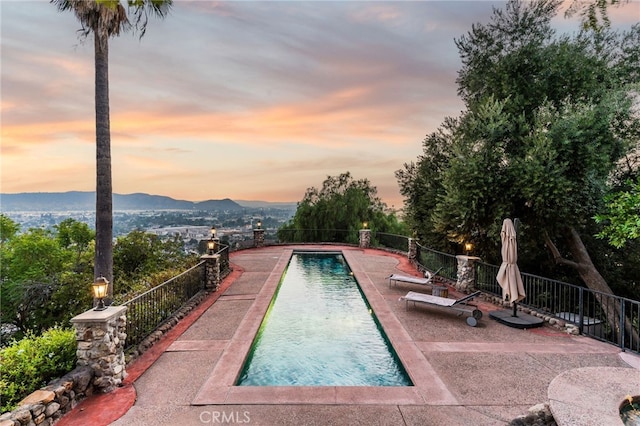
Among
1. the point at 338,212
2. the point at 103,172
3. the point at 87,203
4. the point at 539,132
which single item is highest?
the point at 539,132

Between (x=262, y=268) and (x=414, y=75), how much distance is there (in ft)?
44.3

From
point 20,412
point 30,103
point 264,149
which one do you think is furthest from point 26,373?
point 264,149

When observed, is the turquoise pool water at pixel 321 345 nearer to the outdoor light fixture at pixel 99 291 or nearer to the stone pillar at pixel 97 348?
the stone pillar at pixel 97 348

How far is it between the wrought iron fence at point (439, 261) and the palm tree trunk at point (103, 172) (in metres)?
11.0

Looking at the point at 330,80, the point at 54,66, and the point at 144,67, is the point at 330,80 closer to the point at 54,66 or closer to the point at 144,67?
the point at 144,67

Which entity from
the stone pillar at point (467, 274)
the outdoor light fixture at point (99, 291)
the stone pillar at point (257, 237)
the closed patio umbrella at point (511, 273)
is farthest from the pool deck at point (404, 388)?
the stone pillar at point (257, 237)

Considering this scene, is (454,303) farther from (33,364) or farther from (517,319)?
(33,364)

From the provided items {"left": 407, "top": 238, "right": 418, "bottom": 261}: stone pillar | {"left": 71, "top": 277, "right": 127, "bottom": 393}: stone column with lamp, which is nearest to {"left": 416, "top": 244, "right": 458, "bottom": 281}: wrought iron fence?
{"left": 407, "top": 238, "right": 418, "bottom": 261}: stone pillar

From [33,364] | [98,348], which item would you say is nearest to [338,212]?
[98,348]

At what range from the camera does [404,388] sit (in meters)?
5.16

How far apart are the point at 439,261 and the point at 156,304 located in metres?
11.1

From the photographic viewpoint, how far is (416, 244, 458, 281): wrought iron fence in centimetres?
1284

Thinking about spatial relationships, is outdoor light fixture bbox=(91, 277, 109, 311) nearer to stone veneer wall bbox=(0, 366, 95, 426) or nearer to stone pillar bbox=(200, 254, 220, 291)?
stone veneer wall bbox=(0, 366, 95, 426)

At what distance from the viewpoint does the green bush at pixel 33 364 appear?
4.19 m
